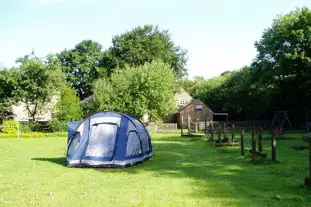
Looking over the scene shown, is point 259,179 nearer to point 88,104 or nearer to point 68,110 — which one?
point 68,110

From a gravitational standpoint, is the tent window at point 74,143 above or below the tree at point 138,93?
below

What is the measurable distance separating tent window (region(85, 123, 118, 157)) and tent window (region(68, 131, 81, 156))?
72 centimetres

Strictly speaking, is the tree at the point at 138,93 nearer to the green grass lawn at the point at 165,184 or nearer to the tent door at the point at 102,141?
the tent door at the point at 102,141

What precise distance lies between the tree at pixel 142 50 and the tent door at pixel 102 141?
42.7m

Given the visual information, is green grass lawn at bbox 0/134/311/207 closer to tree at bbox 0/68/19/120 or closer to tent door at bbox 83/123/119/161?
tent door at bbox 83/123/119/161

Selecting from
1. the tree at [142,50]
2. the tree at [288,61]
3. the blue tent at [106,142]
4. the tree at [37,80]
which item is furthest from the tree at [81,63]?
the blue tent at [106,142]

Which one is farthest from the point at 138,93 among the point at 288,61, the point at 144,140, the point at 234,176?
the point at 234,176

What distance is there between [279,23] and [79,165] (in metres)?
34.2

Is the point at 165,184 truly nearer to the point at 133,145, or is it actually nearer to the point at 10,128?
the point at 133,145

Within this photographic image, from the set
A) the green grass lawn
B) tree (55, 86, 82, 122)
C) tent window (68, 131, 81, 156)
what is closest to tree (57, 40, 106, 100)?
tree (55, 86, 82, 122)

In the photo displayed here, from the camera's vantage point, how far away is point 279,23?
136ft

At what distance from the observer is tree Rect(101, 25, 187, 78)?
5966 cm

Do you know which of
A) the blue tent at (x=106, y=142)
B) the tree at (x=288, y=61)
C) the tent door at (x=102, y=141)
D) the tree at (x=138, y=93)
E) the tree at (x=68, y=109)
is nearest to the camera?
the blue tent at (x=106, y=142)

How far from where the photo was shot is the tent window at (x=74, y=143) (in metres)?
15.6
